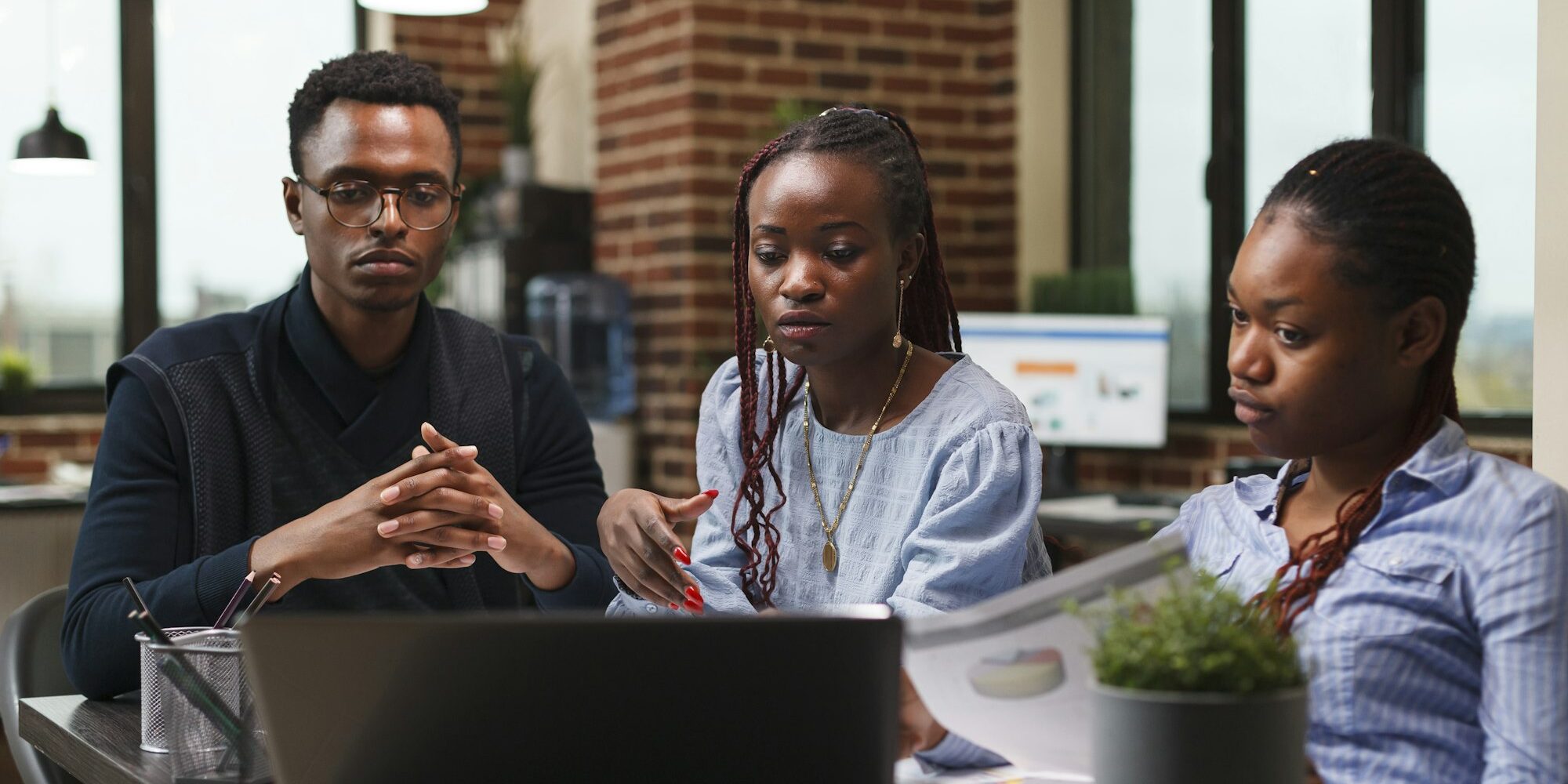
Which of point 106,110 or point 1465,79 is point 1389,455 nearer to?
point 1465,79

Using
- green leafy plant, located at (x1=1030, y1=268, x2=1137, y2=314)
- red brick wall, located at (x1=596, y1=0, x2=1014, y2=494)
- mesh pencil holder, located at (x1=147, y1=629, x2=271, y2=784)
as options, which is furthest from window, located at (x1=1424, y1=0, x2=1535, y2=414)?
mesh pencil holder, located at (x1=147, y1=629, x2=271, y2=784)

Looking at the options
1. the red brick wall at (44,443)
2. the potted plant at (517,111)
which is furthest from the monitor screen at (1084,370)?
the red brick wall at (44,443)

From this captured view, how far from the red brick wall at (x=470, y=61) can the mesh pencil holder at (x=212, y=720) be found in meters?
4.49

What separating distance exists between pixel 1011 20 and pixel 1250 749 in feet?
13.8

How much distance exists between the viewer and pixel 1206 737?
76 cm

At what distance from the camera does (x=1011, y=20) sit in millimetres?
4715

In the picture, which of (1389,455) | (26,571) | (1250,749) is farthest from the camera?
(26,571)

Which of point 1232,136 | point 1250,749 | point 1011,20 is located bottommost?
point 1250,749

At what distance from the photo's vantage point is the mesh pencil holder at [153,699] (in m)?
1.16

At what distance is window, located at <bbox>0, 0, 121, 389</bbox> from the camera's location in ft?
16.4

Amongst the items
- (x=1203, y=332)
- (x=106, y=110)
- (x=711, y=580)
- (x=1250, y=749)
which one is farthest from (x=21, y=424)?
(x=1250, y=749)

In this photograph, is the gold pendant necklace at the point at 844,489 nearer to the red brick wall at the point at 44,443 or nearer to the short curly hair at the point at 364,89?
the short curly hair at the point at 364,89

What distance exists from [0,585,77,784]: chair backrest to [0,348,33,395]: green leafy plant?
12.0 ft

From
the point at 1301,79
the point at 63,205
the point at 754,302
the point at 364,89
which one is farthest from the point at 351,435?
the point at 63,205
